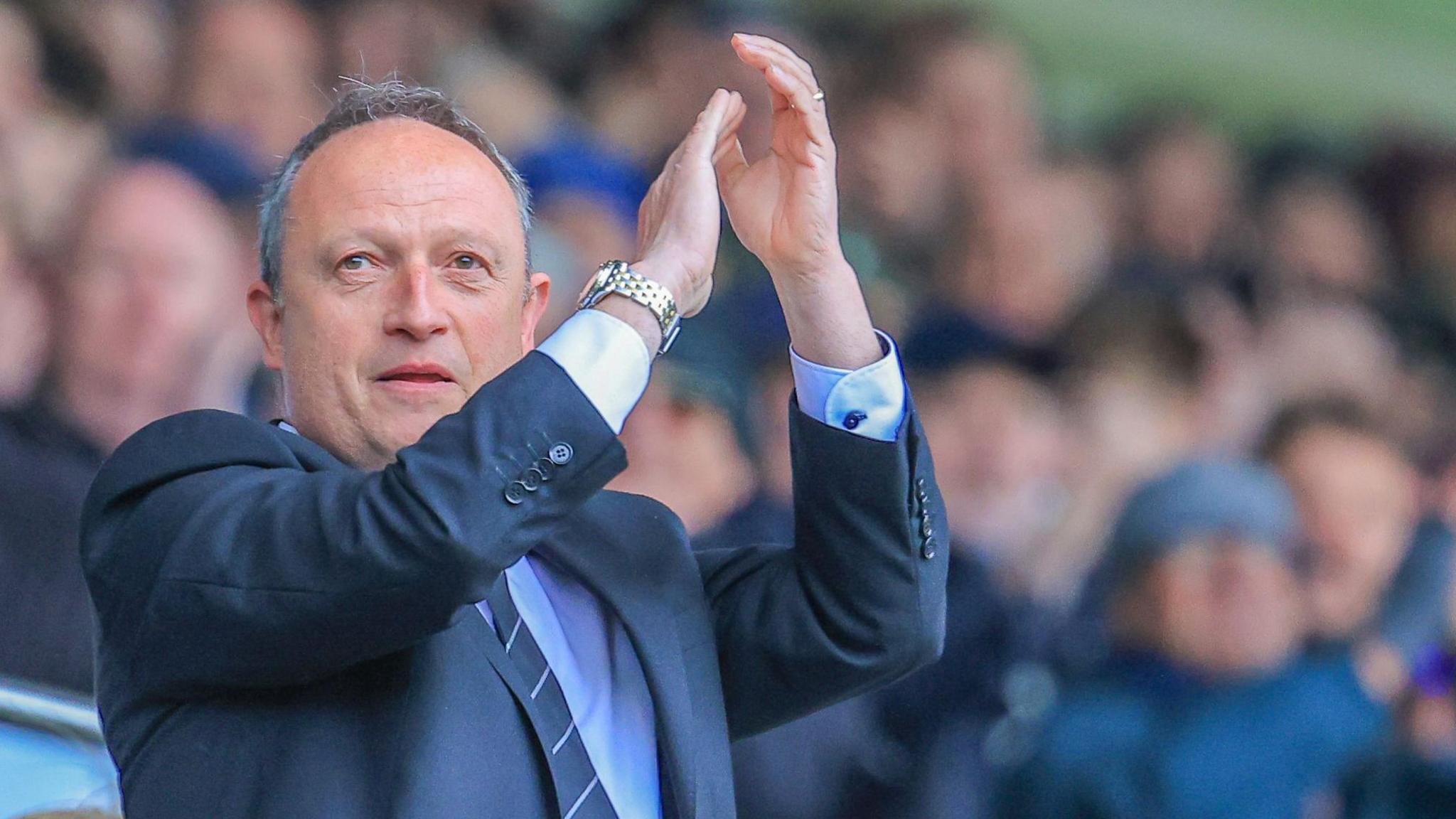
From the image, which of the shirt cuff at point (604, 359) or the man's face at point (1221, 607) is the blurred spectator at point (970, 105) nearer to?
the man's face at point (1221, 607)

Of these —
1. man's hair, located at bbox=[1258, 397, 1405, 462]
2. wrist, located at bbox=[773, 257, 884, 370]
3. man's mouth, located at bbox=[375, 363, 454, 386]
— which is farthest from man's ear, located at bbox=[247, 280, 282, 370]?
man's hair, located at bbox=[1258, 397, 1405, 462]

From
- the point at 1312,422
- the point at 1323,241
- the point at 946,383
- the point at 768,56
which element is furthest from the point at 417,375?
the point at 1323,241

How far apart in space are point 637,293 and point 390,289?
231 mm

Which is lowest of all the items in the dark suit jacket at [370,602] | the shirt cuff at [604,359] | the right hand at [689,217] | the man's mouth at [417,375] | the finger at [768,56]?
the dark suit jacket at [370,602]

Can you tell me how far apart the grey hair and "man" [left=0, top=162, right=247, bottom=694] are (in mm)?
1123

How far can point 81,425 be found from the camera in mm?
3139

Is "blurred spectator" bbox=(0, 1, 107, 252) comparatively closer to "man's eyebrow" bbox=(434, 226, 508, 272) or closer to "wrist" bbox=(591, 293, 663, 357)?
"man's eyebrow" bbox=(434, 226, 508, 272)

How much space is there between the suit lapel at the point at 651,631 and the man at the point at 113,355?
1.26m

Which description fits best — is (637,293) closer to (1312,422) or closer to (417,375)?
(417,375)

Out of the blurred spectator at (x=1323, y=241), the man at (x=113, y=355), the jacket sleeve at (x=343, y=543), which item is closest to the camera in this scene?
the jacket sleeve at (x=343, y=543)

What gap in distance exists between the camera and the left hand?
6.36ft

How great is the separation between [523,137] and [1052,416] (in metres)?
1.35

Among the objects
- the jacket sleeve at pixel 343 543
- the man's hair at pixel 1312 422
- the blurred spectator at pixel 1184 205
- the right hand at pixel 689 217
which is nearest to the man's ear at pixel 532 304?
the right hand at pixel 689 217

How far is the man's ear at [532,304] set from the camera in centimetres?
203
